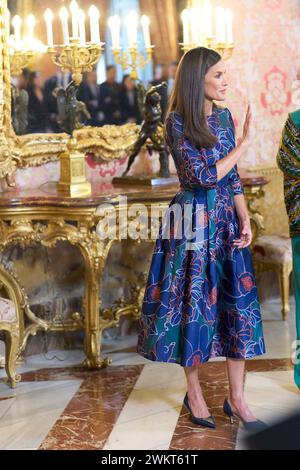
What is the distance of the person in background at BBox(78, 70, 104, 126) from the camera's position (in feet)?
14.8

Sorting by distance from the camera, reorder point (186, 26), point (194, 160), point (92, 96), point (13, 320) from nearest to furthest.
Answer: point (194, 160) → point (13, 320) → point (92, 96) → point (186, 26)

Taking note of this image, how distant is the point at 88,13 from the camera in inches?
174

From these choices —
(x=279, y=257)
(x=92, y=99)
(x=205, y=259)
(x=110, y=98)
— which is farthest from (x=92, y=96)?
(x=205, y=259)

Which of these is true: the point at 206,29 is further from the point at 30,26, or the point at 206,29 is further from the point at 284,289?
the point at 284,289

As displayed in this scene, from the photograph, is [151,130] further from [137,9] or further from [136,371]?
[136,371]

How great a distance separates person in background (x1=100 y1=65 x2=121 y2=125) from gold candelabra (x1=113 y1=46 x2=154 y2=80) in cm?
7

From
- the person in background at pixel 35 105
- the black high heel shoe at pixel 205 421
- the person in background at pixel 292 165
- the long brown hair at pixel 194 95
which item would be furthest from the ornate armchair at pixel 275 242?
the long brown hair at pixel 194 95

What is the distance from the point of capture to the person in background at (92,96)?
4497 millimetres

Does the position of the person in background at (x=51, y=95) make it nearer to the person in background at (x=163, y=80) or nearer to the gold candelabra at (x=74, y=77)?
the gold candelabra at (x=74, y=77)

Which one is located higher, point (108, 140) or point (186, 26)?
Answer: point (186, 26)

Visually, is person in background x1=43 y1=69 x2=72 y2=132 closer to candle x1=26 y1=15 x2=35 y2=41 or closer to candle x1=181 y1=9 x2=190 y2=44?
candle x1=26 y1=15 x2=35 y2=41

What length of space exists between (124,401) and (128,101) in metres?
1.93

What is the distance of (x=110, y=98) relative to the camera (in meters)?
4.59
